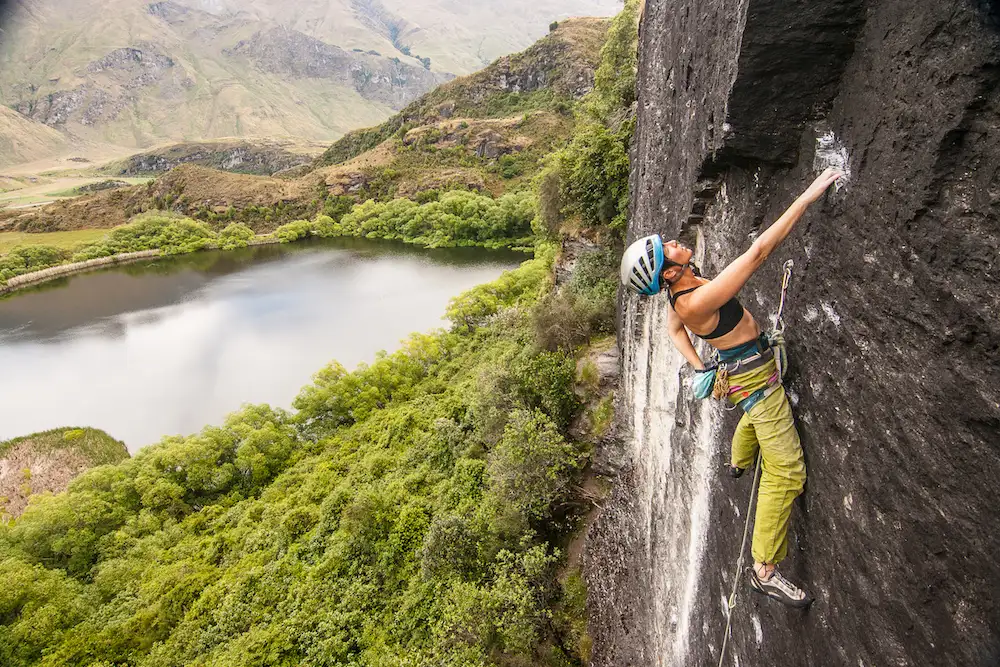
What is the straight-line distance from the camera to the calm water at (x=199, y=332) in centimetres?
3059

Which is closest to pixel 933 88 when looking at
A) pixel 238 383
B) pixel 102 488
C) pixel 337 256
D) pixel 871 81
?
pixel 871 81

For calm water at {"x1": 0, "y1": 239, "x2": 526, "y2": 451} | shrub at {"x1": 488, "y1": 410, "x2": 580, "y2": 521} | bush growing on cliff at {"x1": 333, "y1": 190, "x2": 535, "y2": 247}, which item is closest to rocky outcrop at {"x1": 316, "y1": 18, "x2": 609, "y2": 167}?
bush growing on cliff at {"x1": 333, "y1": 190, "x2": 535, "y2": 247}

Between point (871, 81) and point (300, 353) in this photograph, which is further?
point (300, 353)

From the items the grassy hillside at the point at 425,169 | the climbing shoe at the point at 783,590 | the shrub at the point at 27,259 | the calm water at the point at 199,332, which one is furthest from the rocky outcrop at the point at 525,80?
the climbing shoe at the point at 783,590

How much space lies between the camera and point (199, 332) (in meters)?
40.2

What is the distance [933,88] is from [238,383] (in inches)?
1419

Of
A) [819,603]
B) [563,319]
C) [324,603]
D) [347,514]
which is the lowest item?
[324,603]

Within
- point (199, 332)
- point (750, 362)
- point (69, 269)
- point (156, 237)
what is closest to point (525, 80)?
point (156, 237)

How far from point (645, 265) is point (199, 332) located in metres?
45.3

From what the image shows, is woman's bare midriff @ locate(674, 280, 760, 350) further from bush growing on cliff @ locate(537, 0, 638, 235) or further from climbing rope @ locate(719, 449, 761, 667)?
bush growing on cliff @ locate(537, 0, 638, 235)

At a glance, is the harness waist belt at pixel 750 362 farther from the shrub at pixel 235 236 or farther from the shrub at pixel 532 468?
the shrub at pixel 235 236

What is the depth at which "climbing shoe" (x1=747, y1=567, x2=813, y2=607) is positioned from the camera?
3217 mm

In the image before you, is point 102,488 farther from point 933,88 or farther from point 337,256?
point 337,256

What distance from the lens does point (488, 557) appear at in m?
13.1
